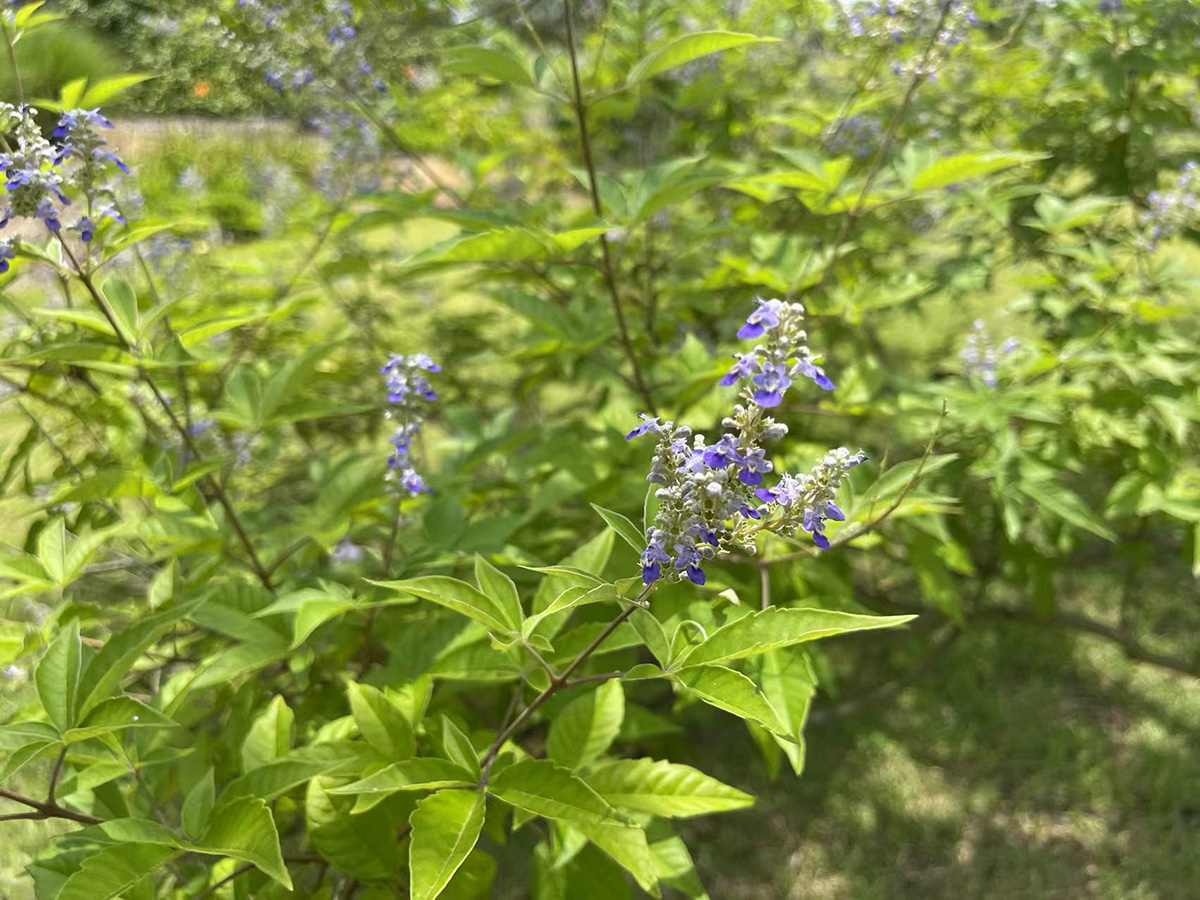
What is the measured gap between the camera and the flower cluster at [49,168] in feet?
4.94

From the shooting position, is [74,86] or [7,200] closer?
[7,200]

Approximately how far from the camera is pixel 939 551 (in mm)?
2285

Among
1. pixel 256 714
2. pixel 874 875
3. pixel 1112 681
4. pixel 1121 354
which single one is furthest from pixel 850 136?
pixel 256 714

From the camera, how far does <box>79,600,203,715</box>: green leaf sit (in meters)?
1.33

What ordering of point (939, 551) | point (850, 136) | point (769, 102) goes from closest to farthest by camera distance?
point (939, 551)
point (850, 136)
point (769, 102)

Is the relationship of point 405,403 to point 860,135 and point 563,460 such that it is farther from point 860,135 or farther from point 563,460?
point 860,135

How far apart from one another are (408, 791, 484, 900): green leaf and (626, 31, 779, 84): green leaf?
58.2 inches

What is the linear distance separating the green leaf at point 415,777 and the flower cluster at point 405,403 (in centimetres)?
62

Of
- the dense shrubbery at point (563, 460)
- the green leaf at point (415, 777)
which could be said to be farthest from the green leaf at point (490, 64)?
the green leaf at point (415, 777)

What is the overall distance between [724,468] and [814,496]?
0.17 m

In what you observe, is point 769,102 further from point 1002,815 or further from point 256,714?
point 256,714

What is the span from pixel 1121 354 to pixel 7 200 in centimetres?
275

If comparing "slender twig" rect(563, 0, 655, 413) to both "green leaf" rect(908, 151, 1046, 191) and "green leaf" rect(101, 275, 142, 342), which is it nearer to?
"green leaf" rect(908, 151, 1046, 191)

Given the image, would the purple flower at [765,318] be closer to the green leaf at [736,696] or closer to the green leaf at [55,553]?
the green leaf at [736,696]
